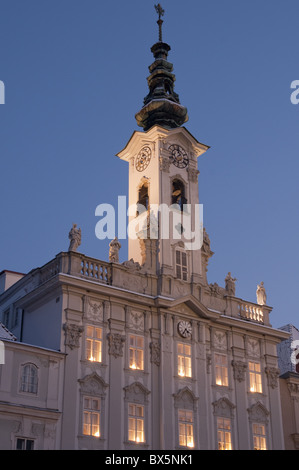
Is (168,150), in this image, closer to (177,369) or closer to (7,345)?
(177,369)

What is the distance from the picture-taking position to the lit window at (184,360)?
4138 cm

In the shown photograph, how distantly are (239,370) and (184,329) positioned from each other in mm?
4609

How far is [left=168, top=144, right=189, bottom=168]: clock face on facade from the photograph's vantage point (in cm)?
4753

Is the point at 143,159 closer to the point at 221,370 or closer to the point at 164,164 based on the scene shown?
the point at 164,164

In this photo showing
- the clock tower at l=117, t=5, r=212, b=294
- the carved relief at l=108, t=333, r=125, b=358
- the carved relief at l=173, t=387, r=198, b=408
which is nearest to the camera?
the carved relief at l=108, t=333, r=125, b=358

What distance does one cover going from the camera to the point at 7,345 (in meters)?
34.9

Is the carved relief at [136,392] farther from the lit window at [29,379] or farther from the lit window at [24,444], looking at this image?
the lit window at [24,444]

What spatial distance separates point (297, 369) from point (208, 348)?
15.3 m

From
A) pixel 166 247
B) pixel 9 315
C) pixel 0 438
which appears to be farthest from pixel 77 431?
pixel 166 247

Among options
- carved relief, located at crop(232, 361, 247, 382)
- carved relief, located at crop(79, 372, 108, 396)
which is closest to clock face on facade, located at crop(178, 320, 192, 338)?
carved relief, located at crop(232, 361, 247, 382)

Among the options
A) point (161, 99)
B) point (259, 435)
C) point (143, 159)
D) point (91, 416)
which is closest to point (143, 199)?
point (143, 159)

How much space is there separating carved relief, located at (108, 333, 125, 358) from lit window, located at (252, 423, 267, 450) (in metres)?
10.0

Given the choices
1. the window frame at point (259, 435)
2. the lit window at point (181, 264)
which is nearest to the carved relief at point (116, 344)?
the lit window at point (181, 264)

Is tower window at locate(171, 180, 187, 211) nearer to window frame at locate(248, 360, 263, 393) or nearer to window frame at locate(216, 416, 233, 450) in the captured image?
window frame at locate(248, 360, 263, 393)
